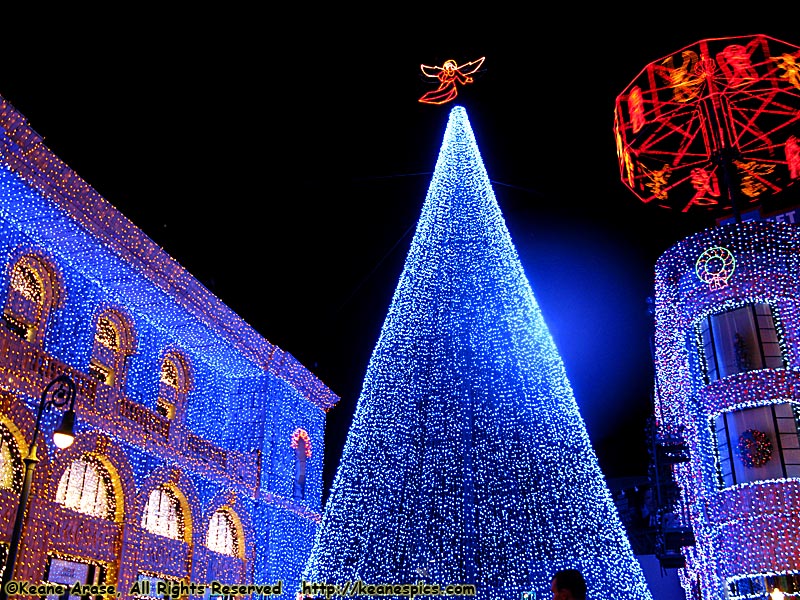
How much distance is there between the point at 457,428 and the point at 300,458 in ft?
44.1

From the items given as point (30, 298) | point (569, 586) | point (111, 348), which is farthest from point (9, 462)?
point (569, 586)

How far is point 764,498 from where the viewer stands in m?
17.8

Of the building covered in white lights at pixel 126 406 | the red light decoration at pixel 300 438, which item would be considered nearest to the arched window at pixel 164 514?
the building covered in white lights at pixel 126 406

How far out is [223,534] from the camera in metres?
22.7

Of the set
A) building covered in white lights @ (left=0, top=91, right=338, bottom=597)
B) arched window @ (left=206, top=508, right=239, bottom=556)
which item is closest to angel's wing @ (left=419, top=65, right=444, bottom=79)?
building covered in white lights @ (left=0, top=91, right=338, bottom=597)

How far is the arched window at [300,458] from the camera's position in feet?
90.8

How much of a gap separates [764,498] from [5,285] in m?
18.0

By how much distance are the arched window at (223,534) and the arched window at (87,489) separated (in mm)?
4994

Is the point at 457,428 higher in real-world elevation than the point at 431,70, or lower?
lower

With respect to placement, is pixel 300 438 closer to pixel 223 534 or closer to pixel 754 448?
pixel 223 534

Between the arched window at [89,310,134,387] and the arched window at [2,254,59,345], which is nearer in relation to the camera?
the arched window at [2,254,59,345]

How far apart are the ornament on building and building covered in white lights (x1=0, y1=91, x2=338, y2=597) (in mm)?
14170

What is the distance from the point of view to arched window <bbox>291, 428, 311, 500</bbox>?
27.7 m

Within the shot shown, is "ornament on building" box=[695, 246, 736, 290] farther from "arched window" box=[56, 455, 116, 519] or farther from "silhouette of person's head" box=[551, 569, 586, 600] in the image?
"silhouette of person's head" box=[551, 569, 586, 600]
